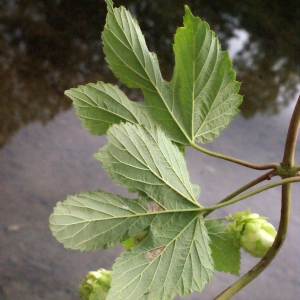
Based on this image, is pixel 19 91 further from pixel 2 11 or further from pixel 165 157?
pixel 165 157

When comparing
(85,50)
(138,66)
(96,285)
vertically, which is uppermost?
(85,50)

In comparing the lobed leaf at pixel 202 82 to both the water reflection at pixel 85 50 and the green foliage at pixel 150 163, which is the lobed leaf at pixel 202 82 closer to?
the green foliage at pixel 150 163

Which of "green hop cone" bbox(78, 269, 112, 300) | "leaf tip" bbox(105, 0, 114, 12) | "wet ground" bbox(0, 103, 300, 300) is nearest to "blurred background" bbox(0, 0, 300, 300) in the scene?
"wet ground" bbox(0, 103, 300, 300)

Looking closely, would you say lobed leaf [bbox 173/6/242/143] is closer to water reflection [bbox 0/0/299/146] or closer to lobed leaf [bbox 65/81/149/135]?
lobed leaf [bbox 65/81/149/135]

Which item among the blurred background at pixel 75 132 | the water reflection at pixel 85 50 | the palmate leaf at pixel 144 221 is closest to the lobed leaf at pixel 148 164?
the palmate leaf at pixel 144 221

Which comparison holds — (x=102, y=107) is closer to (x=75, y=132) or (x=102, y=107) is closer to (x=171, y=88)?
(x=171, y=88)

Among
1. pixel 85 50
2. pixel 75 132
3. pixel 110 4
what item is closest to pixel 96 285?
pixel 110 4

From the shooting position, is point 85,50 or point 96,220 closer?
point 96,220
